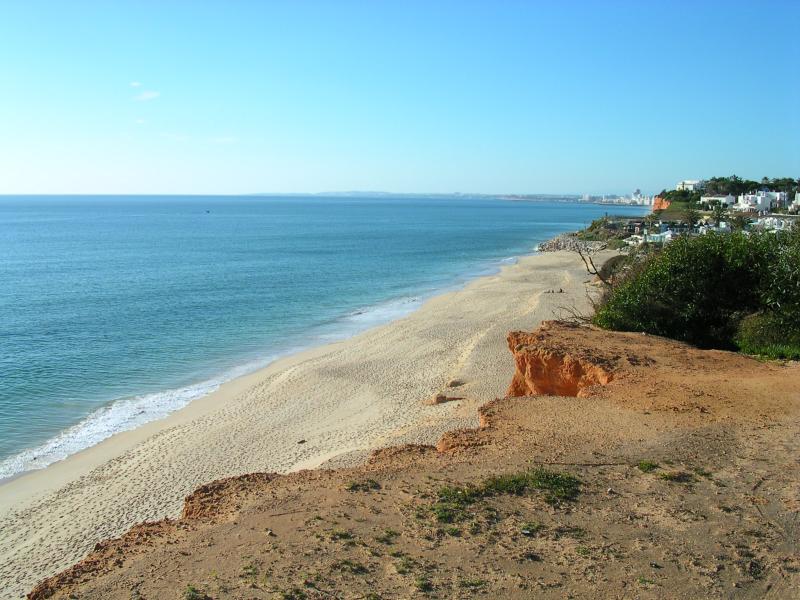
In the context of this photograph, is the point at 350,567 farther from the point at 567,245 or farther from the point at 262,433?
the point at 567,245

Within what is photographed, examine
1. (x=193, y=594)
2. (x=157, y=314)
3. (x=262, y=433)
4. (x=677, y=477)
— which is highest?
(x=677, y=477)

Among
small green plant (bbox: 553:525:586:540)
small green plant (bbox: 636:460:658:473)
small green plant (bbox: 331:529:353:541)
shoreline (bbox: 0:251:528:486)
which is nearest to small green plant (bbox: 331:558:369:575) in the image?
small green plant (bbox: 331:529:353:541)

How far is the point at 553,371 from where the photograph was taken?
50.7 feet

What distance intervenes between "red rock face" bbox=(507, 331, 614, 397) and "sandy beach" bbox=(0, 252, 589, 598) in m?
2.02

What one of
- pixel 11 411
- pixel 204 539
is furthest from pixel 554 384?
pixel 11 411

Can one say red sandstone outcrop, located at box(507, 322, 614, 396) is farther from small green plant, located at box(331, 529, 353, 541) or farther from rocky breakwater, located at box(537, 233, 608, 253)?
rocky breakwater, located at box(537, 233, 608, 253)

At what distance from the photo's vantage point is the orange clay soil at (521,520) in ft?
23.9

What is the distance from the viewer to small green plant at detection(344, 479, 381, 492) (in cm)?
966

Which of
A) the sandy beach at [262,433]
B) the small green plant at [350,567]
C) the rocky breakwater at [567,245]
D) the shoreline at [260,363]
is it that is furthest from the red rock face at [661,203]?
the small green plant at [350,567]

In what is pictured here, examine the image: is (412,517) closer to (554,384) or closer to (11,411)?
(554,384)

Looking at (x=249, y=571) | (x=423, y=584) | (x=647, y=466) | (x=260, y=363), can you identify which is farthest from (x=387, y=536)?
(x=260, y=363)

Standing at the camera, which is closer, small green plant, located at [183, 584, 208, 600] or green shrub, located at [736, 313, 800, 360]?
small green plant, located at [183, 584, 208, 600]

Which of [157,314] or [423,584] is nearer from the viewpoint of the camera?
[423,584]

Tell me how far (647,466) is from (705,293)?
1213 cm
